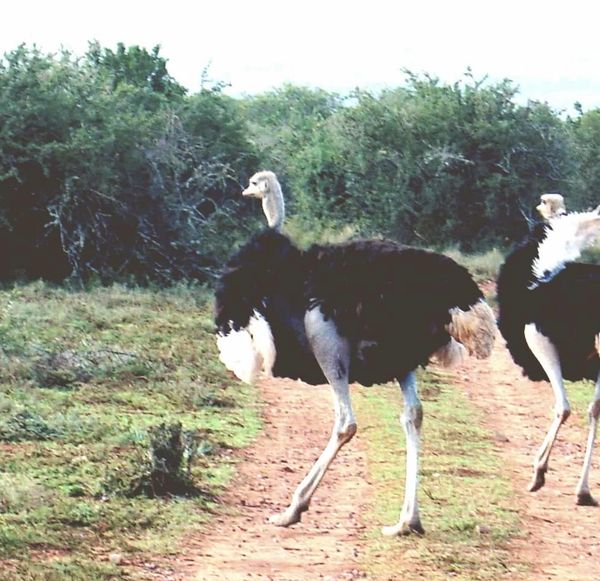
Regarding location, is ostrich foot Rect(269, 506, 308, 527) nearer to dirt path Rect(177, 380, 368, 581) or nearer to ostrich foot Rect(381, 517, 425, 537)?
dirt path Rect(177, 380, 368, 581)

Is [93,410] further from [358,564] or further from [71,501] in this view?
A: [358,564]

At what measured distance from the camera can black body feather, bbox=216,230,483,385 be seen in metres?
6.45

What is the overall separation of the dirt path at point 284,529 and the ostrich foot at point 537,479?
909 millimetres

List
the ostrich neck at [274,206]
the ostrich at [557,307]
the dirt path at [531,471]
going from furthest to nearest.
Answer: the ostrich at [557,307], the ostrich neck at [274,206], the dirt path at [531,471]

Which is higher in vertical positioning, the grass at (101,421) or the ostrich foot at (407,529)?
the ostrich foot at (407,529)

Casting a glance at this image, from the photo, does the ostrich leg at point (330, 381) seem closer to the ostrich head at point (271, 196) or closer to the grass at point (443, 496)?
the grass at point (443, 496)

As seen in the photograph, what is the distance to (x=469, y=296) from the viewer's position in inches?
256

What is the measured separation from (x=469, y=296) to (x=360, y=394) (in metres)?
4.78

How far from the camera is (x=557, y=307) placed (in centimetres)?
775

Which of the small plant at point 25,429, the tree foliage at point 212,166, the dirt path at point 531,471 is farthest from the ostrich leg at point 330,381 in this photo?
the tree foliage at point 212,166

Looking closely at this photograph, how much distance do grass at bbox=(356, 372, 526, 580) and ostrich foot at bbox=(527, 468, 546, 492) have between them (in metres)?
0.15

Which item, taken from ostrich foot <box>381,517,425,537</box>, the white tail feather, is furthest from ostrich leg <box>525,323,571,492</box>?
the white tail feather

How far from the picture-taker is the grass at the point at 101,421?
6.08m

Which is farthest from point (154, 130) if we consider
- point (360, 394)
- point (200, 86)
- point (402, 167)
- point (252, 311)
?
point (252, 311)
